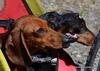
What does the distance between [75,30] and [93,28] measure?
185cm

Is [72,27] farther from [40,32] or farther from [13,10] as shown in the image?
[13,10]

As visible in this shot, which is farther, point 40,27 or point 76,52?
point 76,52

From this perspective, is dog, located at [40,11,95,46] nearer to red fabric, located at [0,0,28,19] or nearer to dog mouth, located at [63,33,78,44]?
dog mouth, located at [63,33,78,44]

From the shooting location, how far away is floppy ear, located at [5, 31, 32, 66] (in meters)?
4.71

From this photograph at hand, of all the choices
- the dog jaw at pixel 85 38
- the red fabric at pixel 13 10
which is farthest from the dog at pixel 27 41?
the red fabric at pixel 13 10

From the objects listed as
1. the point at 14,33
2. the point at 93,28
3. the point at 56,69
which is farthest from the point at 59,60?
the point at 93,28

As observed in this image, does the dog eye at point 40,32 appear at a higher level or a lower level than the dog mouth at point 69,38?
higher

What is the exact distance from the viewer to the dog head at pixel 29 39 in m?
4.72

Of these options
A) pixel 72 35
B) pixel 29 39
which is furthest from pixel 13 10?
pixel 72 35

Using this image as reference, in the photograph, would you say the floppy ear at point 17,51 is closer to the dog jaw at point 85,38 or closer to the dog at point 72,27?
the dog at point 72,27

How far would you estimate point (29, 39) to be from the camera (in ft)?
15.7

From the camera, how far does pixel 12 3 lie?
5621mm

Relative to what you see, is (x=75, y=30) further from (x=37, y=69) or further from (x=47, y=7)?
(x=47, y=7)

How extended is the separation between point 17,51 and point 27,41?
0.12m
